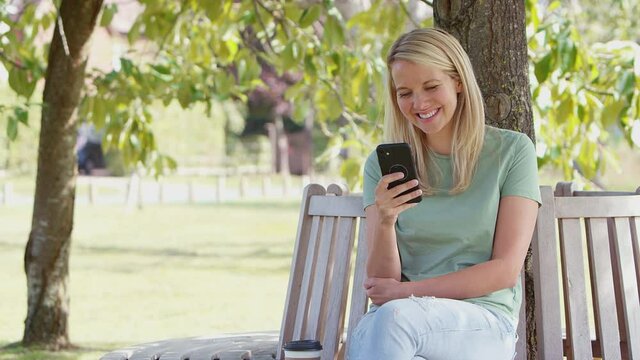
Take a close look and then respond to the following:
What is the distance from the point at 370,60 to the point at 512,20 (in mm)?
2344

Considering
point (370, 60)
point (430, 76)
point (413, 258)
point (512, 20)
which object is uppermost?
point (370, 60)

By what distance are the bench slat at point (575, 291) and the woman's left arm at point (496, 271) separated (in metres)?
0.28

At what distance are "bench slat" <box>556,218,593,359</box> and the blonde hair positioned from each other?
44 cm

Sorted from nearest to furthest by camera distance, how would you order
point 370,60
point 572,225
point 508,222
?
point 508,222, point 572,225, point 370,60

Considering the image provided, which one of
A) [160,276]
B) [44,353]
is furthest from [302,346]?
[160,276]

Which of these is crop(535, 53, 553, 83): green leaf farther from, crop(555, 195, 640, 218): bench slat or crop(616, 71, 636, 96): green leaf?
crop(555, 195, 640, 218): bench slat

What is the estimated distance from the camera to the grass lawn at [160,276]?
8.51 m

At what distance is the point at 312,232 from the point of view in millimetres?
3701

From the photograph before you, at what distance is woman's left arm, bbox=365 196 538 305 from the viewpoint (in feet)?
9.98

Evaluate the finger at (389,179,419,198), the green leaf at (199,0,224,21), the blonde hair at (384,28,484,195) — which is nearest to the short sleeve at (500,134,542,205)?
the blonde hair at (384,28,484,195)

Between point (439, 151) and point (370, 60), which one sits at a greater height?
point (370, 60)

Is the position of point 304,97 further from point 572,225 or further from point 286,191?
point 286,191

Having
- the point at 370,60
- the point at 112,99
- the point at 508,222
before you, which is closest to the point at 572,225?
the point at 508,222

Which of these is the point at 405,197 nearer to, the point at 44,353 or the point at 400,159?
the point at 400,159
